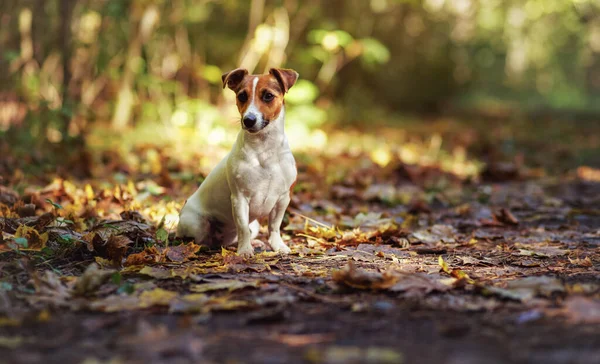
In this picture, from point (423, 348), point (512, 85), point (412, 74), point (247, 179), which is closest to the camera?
point (423, 348)

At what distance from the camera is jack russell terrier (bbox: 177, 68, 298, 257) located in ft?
13.6

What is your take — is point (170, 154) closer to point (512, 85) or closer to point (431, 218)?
point (431, 218)

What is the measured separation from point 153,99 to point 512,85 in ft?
71.2

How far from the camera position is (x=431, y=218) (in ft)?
20.0

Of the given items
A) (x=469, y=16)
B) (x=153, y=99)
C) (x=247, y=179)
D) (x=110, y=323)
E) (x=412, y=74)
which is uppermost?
(x=469, y=16)

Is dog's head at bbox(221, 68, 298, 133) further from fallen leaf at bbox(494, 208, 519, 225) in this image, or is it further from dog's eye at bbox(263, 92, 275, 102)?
fallen leaf at bbox(494, 208, 519, 225)

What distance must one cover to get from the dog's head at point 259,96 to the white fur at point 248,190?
0.07 feet

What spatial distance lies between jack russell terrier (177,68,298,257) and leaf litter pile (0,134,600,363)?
212 millimetres

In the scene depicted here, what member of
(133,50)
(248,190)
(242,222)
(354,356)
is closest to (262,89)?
(248,190)

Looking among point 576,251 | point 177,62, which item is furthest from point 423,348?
point 177,62

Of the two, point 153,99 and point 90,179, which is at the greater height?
point 153,99

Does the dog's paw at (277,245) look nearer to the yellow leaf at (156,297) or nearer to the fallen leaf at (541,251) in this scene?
the yellow leaf at (156,297)

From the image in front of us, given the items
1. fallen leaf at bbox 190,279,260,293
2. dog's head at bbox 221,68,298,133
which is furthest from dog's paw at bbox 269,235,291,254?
fallen leaf at bbox 190,279,260,293

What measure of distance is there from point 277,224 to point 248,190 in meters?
0.42
